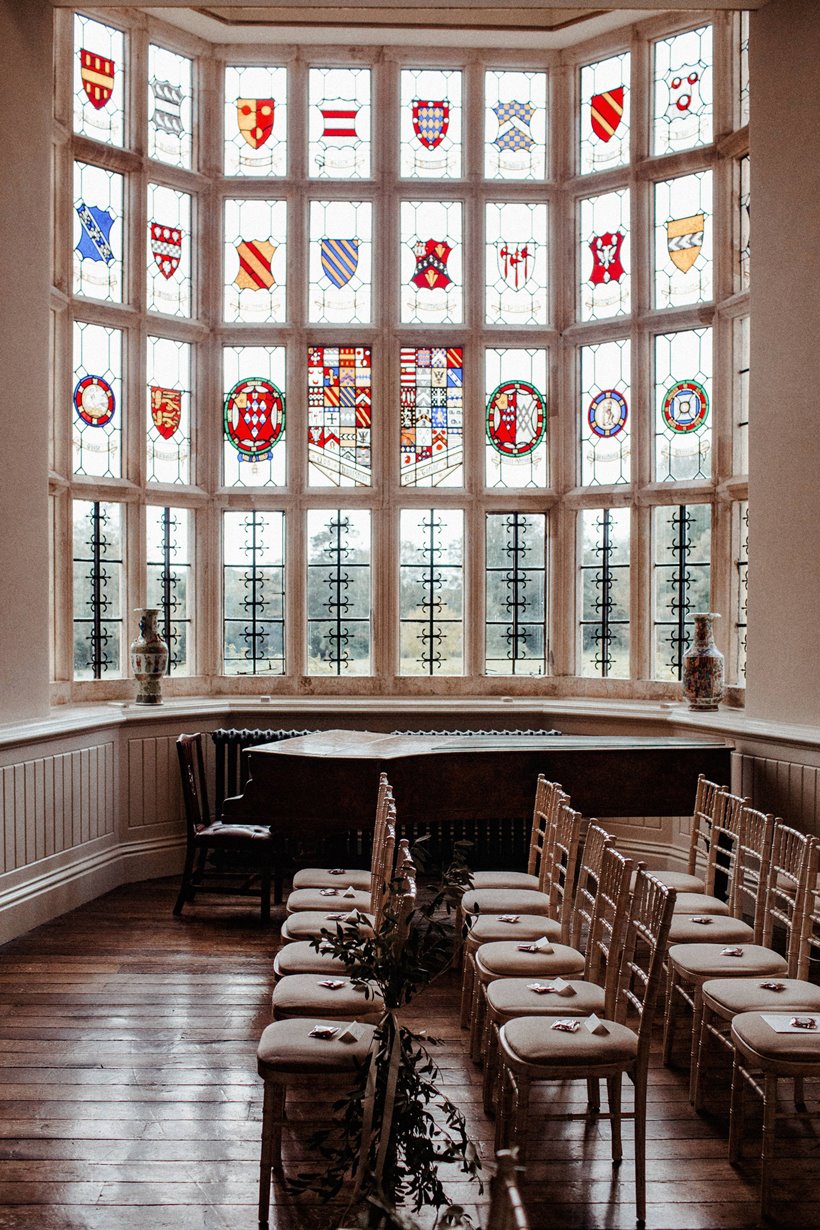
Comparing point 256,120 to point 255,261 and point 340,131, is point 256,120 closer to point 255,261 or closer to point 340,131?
point 340,131

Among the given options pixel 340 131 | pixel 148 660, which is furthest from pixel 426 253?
pixel 148 660

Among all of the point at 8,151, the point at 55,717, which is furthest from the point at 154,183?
the point at 55,717

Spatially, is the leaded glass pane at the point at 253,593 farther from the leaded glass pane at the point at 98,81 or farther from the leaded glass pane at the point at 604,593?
the leaded glass pane at the point at 98,81

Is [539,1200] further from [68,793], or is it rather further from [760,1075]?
[68,793]

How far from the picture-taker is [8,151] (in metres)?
5.86

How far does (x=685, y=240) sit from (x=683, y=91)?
0.98 metres

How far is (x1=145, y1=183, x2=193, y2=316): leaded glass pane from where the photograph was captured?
7.50 meters

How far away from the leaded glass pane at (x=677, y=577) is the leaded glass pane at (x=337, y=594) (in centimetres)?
201

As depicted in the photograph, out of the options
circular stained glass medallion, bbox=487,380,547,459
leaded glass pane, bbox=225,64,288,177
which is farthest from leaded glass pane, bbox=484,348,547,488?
leaded glass pane, bbox=225,64,288,177

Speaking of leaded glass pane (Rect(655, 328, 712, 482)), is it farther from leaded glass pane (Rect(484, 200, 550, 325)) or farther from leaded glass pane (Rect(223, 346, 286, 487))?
leaded glass pane (Rect(223, 346, 286, 487))

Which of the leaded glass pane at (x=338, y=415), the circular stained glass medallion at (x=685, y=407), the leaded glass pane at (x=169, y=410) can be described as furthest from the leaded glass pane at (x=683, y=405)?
the leaded glass pane at (x=169, y=410)

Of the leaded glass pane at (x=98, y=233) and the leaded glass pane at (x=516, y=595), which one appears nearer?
the leaded glass pane at (x=98, y=233)

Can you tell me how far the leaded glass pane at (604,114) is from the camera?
24.8 ft

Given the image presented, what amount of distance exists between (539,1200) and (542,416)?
566 centimetres
